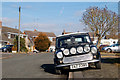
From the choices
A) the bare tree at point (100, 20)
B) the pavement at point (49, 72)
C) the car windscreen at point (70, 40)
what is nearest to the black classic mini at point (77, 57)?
the pavement at point (49, 72)

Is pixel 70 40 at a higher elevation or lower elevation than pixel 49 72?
higher

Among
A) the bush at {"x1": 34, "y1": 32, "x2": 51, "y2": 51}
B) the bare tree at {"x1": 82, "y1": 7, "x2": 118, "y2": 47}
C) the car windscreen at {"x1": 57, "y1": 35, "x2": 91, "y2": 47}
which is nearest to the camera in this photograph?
the car windscreen at {"x1": 57, "y1": 35, "x2": 91, "y2": 47}

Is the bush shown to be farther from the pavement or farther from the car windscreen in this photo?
the car windscreen

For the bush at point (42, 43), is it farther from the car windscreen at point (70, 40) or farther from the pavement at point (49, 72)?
the car windscreen at point (70, 40)

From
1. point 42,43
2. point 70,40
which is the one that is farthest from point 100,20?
point 42,43

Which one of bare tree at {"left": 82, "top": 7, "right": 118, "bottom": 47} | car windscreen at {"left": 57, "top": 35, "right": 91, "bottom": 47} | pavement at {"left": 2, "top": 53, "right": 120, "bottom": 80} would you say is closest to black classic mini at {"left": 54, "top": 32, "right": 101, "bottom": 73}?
pavement at {"left": 2, "top": 53, "right": 120, "bottom": 80}

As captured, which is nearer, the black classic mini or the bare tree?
the black classic mini

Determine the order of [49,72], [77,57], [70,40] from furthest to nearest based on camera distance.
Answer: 1. [70,40]
2. [49,72]
3. [77,57]

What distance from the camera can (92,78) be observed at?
19.8 ft

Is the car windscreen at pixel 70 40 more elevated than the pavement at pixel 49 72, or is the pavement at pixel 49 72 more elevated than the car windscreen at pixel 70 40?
the car windscreen at pixel 70 40

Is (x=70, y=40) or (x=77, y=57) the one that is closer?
(x=77, y=57)

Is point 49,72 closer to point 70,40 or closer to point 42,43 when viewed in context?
point 70,40

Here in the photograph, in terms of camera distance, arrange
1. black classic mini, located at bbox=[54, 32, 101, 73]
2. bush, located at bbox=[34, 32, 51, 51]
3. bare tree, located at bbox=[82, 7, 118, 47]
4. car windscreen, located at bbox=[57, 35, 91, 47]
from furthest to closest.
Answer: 1. bush, located at bbox=[34, 32, 51, 51]
2. bare tree, located at bbox=[82, 7, 118, 47]
3. car windscreen, located at bbox=[57, 35, 91, 47]
4. black classic mini, located at bbox=[54, 32, 101, 73]

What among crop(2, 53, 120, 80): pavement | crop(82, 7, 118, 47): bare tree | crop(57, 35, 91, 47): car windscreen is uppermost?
crop(82, 7, 118, 47): bare tree
